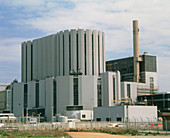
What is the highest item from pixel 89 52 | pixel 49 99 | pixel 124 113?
pixel 89 52

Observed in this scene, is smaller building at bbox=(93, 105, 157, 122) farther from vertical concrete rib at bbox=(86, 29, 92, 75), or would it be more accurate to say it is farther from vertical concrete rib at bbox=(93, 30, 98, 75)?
vertical concrete rib at bbox=(93, 30, 98, 75)

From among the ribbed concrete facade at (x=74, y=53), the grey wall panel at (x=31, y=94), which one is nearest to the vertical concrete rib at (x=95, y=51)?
the ribbed concrete facade at (x=74, y=53)

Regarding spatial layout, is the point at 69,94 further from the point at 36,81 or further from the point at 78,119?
the point at 36,81

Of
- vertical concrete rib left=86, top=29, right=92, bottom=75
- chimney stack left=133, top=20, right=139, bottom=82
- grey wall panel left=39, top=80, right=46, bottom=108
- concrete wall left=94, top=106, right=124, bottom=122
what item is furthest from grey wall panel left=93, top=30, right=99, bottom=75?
concrete wall left=94, top=106, right=124, bottom=122

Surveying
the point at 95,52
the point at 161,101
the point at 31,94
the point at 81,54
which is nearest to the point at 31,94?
the point at 31,94

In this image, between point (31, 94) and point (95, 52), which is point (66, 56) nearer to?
point (95, 52)

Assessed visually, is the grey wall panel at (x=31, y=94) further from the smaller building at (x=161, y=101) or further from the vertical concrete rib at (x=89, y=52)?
the smaller building at (x=161, y=101)

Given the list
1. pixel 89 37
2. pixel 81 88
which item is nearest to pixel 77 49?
pixel 89 37

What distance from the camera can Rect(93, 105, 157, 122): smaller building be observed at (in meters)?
141

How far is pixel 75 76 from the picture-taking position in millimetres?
168875

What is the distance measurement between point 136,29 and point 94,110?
5500 cm

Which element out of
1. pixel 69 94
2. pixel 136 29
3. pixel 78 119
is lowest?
pixel 78 119

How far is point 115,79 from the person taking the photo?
168375 mm

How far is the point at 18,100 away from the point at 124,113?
68594mm
